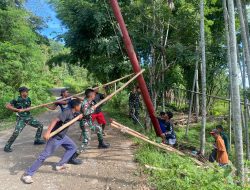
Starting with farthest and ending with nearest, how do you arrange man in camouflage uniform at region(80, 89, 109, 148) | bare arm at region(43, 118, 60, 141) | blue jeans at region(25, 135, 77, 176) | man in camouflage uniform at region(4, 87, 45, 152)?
man in camouflage uniform at region(4, 87, 45, 152), man in camouflage uniform at region(80, 89, 109, 148), blue jeans at region(25, 135, 77, 176), bare arm at region(43, 118, 60, 141)

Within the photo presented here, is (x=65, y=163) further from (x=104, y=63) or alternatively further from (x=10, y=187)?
(x=104, y=63)

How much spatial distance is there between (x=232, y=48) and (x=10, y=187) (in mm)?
4531

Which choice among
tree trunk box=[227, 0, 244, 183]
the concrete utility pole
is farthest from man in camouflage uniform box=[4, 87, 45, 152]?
tree trunk box=[227, 0, 244, 183]

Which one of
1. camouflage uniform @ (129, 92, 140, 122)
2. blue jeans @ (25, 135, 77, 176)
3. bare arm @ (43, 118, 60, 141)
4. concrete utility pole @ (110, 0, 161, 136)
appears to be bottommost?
blue jeans @ (25, 135, 77, 176)

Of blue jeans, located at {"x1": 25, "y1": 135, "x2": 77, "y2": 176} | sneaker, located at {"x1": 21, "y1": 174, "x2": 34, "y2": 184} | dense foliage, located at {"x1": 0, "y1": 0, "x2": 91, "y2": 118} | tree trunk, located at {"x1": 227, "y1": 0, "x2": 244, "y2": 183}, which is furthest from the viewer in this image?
dense foliage, located at {"x1": 0, "y1": 0, "x2": 91, "y2": 118}

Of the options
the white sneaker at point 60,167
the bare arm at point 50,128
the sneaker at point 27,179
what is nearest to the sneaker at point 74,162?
the white sneaker at point 60,167

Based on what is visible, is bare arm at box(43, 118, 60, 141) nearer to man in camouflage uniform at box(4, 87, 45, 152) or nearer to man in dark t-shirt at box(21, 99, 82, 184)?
man in dark t-shirt at box(21, 99, 82, 184)

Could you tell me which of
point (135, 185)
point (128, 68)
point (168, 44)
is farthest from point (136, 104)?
point (135, 185)

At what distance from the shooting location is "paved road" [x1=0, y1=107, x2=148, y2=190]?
5.04 metres

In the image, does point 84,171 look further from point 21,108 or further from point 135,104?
point 135,104

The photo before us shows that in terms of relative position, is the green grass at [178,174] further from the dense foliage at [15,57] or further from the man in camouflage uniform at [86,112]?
the dense foliage at [15,57]

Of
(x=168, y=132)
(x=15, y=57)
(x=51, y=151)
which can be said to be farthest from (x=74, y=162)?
(x=15, y=57)

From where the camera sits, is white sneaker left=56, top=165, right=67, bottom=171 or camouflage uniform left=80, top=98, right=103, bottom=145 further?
camouflage uniform left=80, top=98, right=103, bottom=145

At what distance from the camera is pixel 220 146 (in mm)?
6887
